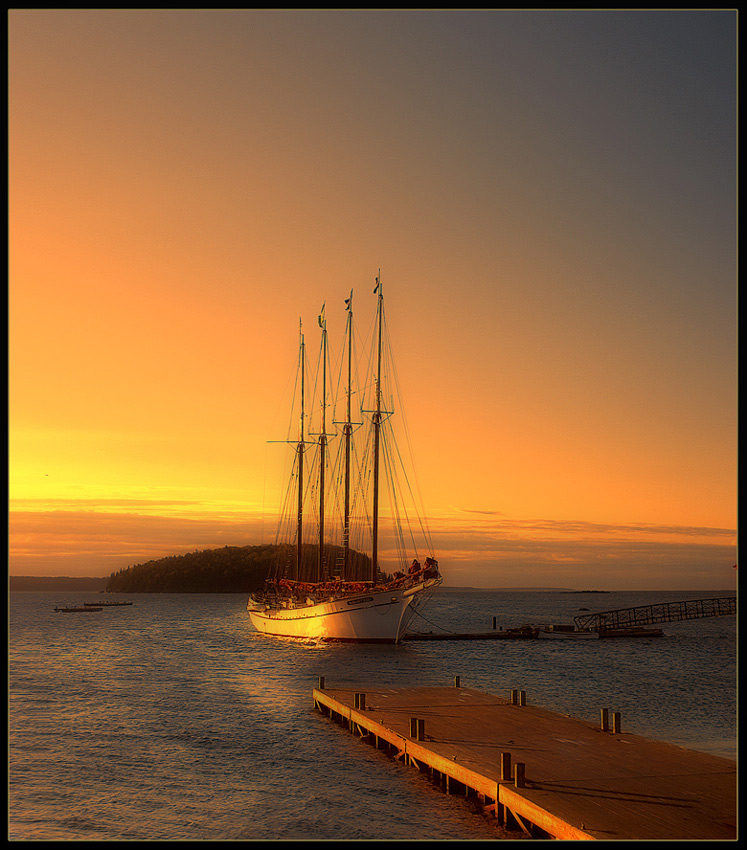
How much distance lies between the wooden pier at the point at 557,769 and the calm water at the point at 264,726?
1.06m

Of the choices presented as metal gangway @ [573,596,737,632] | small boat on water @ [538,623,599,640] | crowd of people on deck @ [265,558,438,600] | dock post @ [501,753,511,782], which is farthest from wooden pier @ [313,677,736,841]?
metal gangway @ [573,596,737,632]

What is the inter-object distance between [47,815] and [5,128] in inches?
1062

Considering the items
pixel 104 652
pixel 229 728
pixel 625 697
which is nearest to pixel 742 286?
pixel 229 728

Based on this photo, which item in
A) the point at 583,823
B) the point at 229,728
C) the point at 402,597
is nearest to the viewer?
the point at 583,823

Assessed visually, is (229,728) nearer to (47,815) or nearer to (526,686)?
(47,815)

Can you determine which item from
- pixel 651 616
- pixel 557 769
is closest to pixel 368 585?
pixel 651 616

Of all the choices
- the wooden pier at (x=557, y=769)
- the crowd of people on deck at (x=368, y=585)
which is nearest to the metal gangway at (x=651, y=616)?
the crowd of people on deck at (x=368, y=585)

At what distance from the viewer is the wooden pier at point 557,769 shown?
19.0 metres

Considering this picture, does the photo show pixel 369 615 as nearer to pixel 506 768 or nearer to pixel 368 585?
pixel 368 585

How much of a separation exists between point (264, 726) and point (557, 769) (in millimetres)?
23348

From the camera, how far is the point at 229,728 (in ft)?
145

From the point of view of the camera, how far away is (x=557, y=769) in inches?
925

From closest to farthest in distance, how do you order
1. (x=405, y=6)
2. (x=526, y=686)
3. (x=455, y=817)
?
(x=405, y=6), (x=455, y=817), (x=526, y=686)

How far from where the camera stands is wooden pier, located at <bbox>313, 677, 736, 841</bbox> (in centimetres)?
1900
